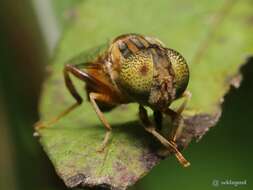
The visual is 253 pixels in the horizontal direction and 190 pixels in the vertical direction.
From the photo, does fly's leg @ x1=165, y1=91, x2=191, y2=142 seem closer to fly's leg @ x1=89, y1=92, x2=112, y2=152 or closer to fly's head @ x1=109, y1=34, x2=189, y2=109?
fly's head @ x1=109, y1=34, x2=189, y2=109

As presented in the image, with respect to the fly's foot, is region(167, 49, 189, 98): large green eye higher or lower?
higher

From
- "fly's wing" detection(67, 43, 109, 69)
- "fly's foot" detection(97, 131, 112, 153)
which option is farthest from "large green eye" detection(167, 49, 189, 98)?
"fly's wing" detection(67, 43, 109, 69)

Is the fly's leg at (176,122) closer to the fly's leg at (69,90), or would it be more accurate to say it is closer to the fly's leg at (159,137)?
the fly's leg at (159,137)

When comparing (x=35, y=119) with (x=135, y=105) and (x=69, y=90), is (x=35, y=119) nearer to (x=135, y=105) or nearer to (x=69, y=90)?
(x=69, y=90)

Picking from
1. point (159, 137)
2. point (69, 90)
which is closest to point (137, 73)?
point (159, 137)

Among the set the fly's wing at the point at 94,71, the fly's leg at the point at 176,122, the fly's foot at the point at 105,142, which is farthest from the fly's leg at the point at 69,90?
the fly's leg at the point at 176,122

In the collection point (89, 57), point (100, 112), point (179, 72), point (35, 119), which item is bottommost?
point (35, 119)
